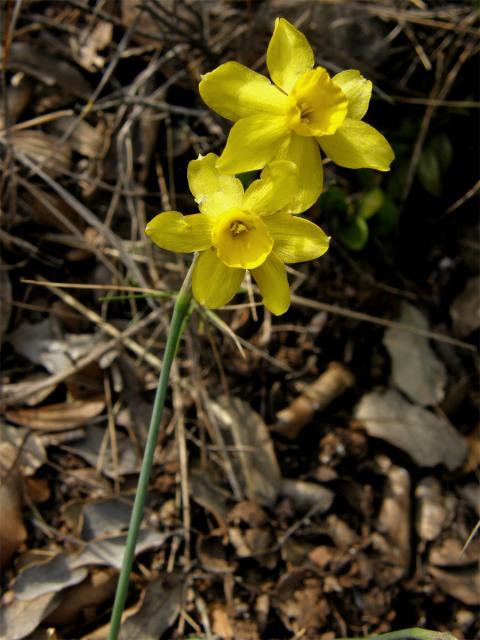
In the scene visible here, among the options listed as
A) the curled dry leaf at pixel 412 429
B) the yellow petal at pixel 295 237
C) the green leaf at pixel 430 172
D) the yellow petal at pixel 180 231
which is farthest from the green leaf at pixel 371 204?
the yellow petal at pixel 180 231

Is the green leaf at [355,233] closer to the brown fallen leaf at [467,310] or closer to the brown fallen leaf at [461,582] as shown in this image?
the brown fallen leaf at [467,310]

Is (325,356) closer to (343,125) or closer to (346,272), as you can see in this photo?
(346,272)

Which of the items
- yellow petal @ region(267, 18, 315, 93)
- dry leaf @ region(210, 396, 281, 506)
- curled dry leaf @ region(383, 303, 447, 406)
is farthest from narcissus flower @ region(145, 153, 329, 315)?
curled dry leaf @ region(383, 303, 447, 406)

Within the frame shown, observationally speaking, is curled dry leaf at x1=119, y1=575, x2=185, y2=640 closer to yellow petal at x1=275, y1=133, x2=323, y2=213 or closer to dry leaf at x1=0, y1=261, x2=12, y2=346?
dry leaf at x1=0, y1=261, x2=12, y2=346

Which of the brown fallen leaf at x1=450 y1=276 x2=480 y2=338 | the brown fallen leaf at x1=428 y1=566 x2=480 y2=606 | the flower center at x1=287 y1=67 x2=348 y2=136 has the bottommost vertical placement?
the brown fallen leaf at x1=428 y1=566 x2=480 y2=606

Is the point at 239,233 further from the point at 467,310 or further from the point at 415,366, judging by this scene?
the point at 467,310
